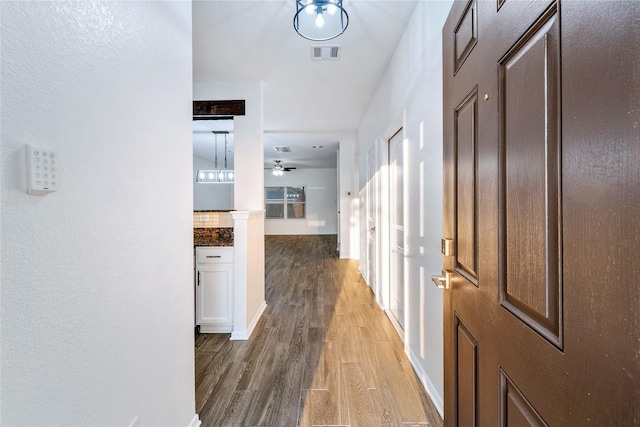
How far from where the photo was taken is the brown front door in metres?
0.39

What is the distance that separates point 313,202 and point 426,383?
9.58 meters

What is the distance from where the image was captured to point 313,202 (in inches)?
446

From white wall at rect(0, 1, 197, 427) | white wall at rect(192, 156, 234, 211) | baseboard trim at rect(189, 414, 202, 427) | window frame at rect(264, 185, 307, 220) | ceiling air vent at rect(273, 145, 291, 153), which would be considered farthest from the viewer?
window frame at rect(264, 185, 307, 220)

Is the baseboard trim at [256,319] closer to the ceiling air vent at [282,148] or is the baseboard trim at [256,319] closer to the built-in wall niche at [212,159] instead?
the built-in wall niche at [212,159]

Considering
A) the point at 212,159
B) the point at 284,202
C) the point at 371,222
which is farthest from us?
the point at 284,202

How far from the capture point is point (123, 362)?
100cm

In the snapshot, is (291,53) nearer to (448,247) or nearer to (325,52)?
(325,52)

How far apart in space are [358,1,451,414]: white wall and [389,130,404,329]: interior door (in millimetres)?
396

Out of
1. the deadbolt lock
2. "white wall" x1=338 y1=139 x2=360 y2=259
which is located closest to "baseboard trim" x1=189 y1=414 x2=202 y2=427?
the deadbolt lock

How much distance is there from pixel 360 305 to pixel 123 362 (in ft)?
9.43

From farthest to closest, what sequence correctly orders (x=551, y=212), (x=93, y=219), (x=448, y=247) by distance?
(x=448, y=247), (x=93, y=219), (x=551, y=212)

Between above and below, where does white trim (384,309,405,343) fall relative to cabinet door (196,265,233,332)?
below

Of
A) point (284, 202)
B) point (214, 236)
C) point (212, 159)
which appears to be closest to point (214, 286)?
point (214, 236)

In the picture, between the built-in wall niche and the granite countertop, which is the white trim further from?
the built-in wall niche
